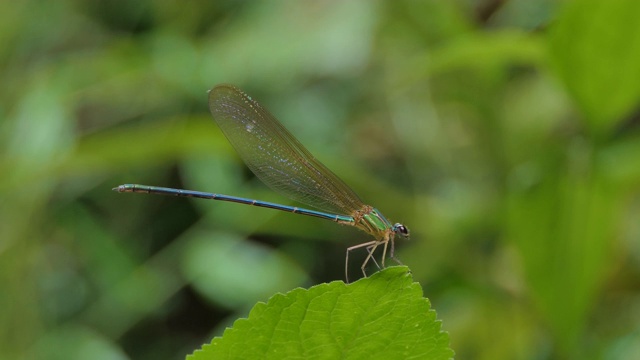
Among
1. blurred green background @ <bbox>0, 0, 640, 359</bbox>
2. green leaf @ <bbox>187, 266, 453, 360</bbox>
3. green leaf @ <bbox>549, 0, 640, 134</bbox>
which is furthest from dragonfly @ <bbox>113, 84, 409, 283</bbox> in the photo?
green leaf @ <bbox>187, 266, 453, 360</bbox>

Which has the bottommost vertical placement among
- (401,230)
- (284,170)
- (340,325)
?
(340,325)

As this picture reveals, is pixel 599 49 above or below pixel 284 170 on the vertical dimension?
above

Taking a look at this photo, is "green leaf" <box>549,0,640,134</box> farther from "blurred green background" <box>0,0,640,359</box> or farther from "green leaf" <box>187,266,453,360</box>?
"green leaf" <box>187,266,453,360</box>

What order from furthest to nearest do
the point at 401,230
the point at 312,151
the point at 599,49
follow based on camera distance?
the point at 312,151
the point at 401,230
the point at 599,49

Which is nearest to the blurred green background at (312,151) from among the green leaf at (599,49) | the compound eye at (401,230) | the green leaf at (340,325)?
the green leaf at (599,49)

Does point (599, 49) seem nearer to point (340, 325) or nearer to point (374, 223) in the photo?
point (374, 223)

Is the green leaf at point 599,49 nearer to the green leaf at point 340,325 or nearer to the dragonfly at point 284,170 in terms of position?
the dragonfly at point 284,170

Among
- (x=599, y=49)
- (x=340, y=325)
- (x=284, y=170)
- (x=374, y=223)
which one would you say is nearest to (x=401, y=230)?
(x=374, y=223)

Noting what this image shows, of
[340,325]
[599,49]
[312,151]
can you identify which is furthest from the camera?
[312,151]
